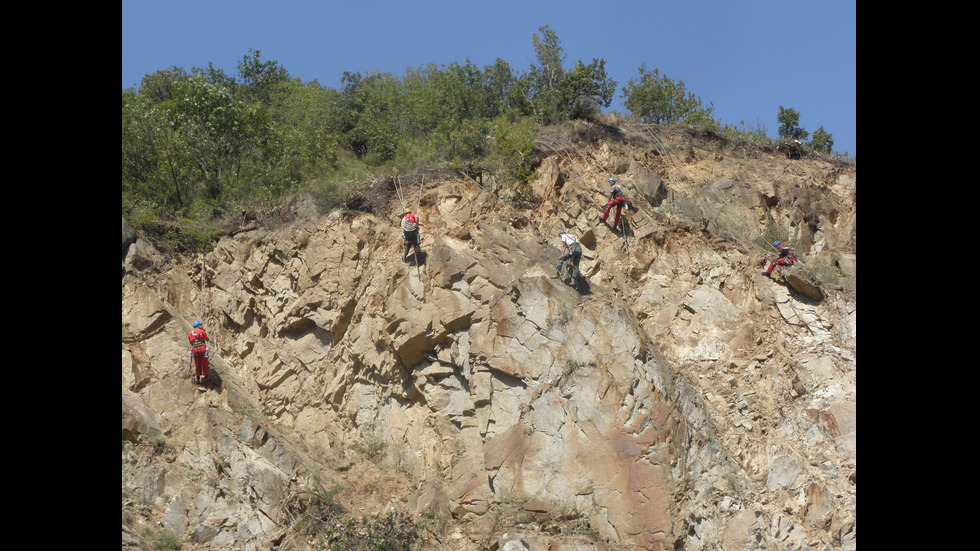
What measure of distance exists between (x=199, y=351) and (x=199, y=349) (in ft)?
0.15

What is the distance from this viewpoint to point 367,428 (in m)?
16.6

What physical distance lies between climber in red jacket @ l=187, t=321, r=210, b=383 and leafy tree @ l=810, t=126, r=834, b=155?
20.1 metres

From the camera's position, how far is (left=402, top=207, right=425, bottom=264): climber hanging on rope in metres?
16.7

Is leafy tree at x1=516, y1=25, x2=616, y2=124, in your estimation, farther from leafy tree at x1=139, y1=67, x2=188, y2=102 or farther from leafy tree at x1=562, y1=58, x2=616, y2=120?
leafy tree at x1=139, y1=67, x2=188, y2=102

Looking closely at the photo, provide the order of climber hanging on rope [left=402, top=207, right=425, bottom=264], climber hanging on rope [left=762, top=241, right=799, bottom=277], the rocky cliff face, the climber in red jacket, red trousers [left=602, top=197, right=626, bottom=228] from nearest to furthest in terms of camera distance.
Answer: the rocky cliff face → the climber in red jacket → climber hanging on rope [left=402, top=207, right=425, bottom=264] → climber hanging on rope [left=762, top=241, right=799, bottom=277] → red trousers [left=602, top=197, right=626, bottom=228]

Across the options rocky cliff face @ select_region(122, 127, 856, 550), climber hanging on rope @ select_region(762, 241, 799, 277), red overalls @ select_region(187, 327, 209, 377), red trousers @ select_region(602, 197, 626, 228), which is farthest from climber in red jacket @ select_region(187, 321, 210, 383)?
climber hanging on rope @ select_region(762, 241, 799, 277)

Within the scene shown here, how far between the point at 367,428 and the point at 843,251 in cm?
1286

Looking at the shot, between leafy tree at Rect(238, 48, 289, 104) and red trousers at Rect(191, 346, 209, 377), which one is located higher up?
leafy tree at Rect(238, 48, 289, 104)

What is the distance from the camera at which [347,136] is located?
23438 millimetres

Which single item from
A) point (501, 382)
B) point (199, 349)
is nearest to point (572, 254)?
point (501, 382)

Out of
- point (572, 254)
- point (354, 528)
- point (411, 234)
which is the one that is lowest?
point (354, 528)

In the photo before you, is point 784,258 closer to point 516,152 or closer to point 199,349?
point 516,152

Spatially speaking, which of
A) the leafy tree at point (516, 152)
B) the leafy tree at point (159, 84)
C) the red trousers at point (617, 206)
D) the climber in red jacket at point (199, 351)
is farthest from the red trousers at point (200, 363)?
the leafy tree at point (159, 84)
